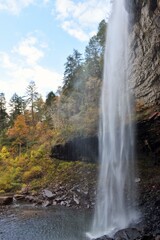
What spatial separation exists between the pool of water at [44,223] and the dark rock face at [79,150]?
4712 mm

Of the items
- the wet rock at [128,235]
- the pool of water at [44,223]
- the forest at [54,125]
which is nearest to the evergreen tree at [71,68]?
the forest at [54,125]

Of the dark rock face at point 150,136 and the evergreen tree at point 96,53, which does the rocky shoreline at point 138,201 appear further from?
the evergreen tree at point 96,53

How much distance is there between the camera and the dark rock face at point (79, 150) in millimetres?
22594

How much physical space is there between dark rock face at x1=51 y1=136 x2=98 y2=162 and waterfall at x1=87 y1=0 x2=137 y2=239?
869mm

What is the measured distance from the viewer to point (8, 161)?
4506 cm

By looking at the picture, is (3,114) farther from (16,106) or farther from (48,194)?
(48,194)

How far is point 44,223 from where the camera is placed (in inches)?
781

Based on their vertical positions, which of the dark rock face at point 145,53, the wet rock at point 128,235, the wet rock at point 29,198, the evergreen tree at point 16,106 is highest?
the evergreen tree at point 16,106

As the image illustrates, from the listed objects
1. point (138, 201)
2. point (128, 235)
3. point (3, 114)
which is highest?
point (3, 114)

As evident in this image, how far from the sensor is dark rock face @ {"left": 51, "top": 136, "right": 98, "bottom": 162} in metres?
22.6

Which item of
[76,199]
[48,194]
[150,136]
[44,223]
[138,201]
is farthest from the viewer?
[48,194]

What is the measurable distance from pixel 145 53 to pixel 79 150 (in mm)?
9992

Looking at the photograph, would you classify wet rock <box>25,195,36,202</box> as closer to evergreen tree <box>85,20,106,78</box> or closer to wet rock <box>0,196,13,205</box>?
wet rock <box>0,196,13,205</box>

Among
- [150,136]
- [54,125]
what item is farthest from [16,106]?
[150,136]
